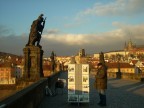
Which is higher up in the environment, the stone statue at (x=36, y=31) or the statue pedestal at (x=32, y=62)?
the stone statue at (x=36, y=31)

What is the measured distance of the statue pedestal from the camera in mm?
19328

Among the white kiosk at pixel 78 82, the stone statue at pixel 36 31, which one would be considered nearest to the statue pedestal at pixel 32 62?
the stone statue at pixel 36 31

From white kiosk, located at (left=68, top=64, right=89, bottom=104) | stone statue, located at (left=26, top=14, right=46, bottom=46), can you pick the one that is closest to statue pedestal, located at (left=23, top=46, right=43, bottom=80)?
stone statue, located at (left=26, top=14, right=46, bottom=46)

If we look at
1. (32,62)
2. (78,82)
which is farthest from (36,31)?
(78,82)

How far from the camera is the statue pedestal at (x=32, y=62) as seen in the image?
63.4 feet

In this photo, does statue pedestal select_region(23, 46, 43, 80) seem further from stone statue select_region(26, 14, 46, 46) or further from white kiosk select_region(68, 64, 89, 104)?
white kiosk select_region(68, 64, 89, 104)

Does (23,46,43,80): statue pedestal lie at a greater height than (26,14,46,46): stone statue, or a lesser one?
lesser

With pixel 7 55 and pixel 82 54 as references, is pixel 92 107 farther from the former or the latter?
pixel 7 55

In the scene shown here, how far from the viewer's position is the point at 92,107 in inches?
461

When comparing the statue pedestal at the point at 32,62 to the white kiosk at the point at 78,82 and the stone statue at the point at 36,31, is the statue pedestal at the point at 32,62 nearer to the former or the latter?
the stone statue at the point at 36,31

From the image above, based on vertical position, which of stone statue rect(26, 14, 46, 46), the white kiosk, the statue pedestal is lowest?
the white kiosk

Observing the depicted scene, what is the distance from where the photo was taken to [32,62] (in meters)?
19.7

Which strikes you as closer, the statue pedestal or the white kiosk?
the white kiosk

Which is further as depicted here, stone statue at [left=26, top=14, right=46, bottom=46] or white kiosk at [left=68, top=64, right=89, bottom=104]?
stone statue at [left=26, top=14, right=46, bottom=46]
